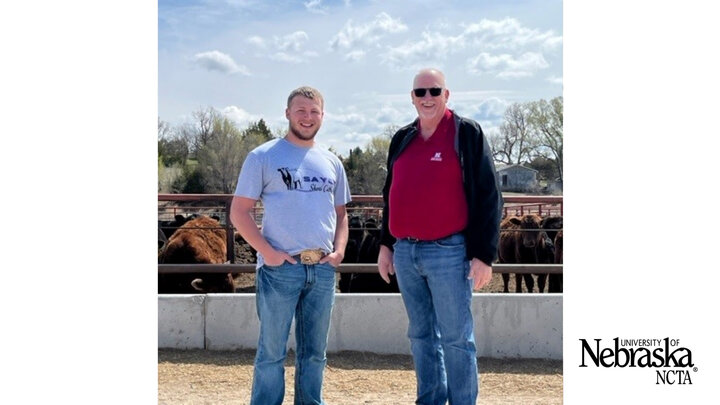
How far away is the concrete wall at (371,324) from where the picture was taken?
6930 millimetres

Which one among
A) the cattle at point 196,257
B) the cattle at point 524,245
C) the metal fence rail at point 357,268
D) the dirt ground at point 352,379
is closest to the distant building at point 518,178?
the cattle at point 524,245

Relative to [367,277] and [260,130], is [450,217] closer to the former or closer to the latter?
[367,277]

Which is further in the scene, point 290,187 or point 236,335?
point 236,335

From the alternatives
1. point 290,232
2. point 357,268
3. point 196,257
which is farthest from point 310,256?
point 196,257

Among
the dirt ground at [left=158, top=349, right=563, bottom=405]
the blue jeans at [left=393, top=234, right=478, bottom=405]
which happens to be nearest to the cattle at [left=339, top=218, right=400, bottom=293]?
the dirt ground at [left=158, top=349, right=563, bottom=405]

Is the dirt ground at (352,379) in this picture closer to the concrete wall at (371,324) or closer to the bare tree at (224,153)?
the concrete wall at (371,324)

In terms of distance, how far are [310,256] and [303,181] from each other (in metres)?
0.41

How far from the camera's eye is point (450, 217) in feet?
13.5

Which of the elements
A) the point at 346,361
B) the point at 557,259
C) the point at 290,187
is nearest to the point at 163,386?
the point at 346,361

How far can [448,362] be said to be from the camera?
4.16 meters

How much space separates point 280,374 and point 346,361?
8.62 feet

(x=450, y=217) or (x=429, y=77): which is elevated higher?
(x=429, y=77)

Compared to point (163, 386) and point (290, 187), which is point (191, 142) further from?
point (290, 187)

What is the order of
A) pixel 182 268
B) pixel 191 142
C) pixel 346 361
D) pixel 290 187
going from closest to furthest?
1. pixel 290 187
2. pixel 346 361
3. pixel 182 268
4. pixel 191 142
